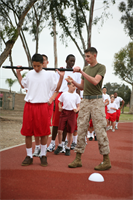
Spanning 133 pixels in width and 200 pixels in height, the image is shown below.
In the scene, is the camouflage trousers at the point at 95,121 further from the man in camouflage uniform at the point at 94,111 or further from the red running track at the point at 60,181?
the red running track at the point at 60,181

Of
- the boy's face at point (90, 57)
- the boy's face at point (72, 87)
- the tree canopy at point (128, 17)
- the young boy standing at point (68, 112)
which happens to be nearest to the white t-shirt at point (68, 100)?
the young boy standing at point (68, 112)

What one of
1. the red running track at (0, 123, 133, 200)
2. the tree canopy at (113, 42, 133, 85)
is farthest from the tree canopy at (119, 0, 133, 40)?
the red running track at (0, 123, 133, 200)

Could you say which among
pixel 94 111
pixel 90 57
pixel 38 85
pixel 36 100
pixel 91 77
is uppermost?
pixel 90 57

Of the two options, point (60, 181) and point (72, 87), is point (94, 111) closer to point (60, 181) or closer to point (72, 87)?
point (60, 181)

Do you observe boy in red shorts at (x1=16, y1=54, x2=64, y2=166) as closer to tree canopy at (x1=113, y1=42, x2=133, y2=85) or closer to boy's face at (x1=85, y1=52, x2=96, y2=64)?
boy's face at (x1=85, y1=52, x2=96, y2=64)

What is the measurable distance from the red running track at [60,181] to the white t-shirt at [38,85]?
4.24 ft

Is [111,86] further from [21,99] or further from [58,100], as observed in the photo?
[58,100]

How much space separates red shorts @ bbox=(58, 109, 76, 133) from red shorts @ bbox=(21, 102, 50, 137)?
1356 millimetres

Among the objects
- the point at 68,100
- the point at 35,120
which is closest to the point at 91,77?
the point at 35,120

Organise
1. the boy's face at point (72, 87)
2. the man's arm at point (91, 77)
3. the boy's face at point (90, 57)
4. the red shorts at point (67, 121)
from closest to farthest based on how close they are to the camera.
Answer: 1. the man's arm at point (91, 77)
2. the boy's face at point (90, 57)
3. the red shorts at point (67, 121)
4. the boy's face at point (72, 87)

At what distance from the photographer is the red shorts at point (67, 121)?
20.3 ft

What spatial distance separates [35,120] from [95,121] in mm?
1132

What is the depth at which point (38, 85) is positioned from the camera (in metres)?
4.75

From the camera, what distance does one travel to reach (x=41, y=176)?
421 centimetres
